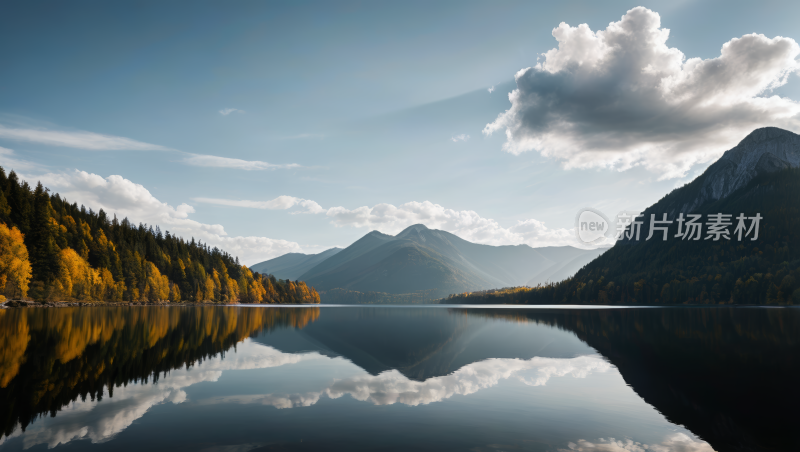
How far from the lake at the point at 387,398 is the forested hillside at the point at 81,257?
7605cm

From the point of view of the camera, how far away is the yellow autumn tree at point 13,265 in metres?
85.8

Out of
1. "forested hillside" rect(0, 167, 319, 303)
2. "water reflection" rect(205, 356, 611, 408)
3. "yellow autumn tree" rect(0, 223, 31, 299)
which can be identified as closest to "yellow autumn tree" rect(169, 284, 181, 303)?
"forested hillside" rect(0, 167, 319, 303)

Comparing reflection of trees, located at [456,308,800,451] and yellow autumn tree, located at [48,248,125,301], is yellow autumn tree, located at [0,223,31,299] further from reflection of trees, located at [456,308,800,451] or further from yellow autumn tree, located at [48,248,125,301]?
reflection of trees, located at [456,308,800,451]

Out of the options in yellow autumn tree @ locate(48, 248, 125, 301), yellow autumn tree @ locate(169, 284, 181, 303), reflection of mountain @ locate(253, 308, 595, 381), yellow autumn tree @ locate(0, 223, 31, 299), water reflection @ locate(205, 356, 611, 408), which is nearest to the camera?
water reflection @ locate(205, 356, 611, 408)

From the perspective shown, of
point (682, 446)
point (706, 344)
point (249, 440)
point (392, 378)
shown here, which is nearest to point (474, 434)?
point (682, 446)

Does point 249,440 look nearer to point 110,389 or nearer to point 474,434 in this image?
point 474,434

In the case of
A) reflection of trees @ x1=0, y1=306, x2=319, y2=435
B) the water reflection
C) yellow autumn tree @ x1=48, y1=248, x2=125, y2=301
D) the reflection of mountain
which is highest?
yellow autumn tree @ x1=48, y1=248, x2=125, y2=301

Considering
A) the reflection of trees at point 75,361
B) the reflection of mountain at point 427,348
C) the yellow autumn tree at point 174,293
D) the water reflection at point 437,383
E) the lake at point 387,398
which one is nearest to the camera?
the lake at point 387,398

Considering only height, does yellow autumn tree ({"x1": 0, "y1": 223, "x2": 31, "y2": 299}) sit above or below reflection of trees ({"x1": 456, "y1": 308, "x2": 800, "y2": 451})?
above

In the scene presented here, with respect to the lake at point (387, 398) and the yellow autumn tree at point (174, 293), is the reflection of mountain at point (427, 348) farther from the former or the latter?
the yellow autumn tree at point (174, 293)

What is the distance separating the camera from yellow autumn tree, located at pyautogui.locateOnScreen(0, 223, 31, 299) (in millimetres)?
85812

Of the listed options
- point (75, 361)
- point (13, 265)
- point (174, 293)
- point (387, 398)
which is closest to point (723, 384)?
point (387, 398)

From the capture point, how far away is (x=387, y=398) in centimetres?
1928

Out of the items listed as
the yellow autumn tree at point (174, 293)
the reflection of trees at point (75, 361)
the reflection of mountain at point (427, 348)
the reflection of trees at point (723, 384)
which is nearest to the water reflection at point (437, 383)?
the reflection of mountain at point (427, 348)
